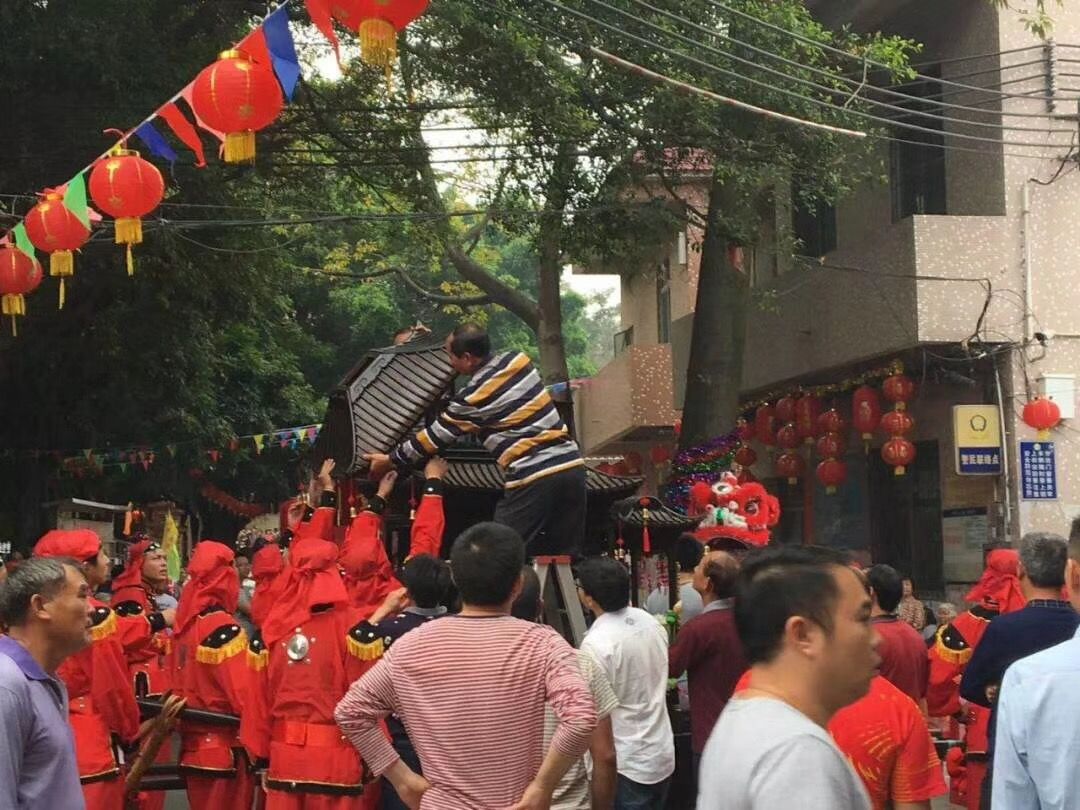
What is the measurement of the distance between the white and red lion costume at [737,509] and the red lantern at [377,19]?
17.7 feet

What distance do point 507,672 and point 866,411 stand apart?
12237 millimetres

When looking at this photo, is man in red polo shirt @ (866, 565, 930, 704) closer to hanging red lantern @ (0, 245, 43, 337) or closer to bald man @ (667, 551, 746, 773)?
bald man @ (667, 551, 746, 773)

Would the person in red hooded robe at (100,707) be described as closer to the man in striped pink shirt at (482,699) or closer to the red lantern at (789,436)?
the man in striped pink shirt at (482,699)

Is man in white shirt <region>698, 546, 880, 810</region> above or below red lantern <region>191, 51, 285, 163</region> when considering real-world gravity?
below

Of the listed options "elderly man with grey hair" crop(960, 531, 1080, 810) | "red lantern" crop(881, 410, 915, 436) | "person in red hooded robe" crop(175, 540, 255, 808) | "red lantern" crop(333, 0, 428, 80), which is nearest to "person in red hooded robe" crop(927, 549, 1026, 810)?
"elderly man with grey hair" crop(960, 531, 1080, 810)

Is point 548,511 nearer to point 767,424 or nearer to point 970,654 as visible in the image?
point 970,654

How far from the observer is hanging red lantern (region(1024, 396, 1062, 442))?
1416cm

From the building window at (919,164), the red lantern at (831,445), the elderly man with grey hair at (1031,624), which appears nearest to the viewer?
the elderly man with grey hair at (1031,624)

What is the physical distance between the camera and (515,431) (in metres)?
6.61

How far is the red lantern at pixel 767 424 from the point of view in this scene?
17938mm

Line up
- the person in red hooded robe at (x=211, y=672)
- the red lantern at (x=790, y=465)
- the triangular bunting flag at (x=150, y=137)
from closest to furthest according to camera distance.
A: the person in red hooded robe at (x=211, y=672), the triangular bunting flag at (x=150, y=137), the red lantern at (x=790, y=465)

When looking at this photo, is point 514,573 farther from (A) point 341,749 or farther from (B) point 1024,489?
(B) point 1024,489

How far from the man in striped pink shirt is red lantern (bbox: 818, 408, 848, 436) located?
41.8 ft

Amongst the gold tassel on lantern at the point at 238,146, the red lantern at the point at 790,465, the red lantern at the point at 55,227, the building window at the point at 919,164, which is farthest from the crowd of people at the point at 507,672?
the building window at the point at 919,164
